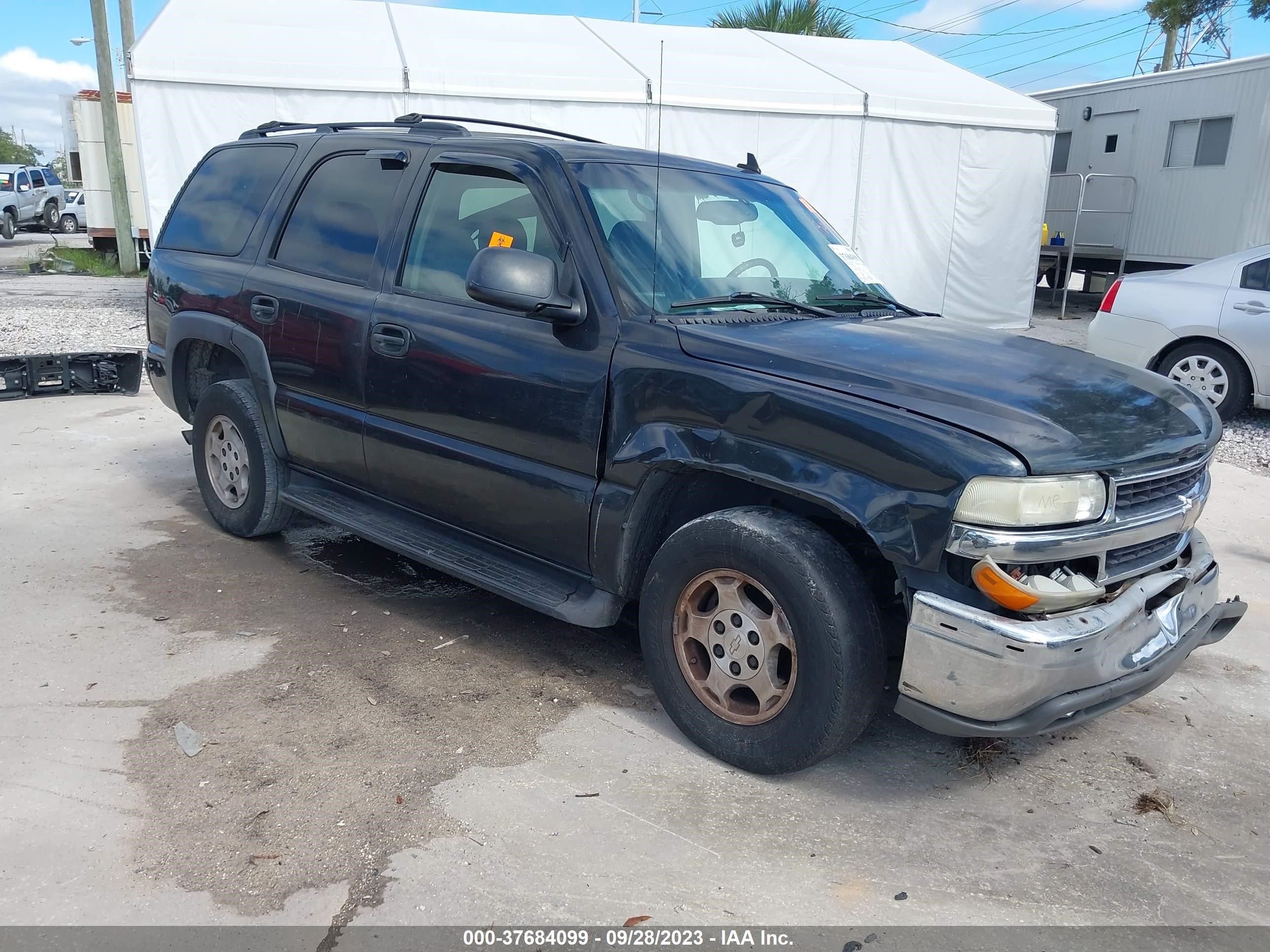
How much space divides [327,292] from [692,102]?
32.0 ft

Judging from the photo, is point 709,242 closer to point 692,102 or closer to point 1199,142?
point 692,102

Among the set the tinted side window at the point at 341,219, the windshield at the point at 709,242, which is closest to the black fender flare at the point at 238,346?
the tinted side window at the point at 341,219

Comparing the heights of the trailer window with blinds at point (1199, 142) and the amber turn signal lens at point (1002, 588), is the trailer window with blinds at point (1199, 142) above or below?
above

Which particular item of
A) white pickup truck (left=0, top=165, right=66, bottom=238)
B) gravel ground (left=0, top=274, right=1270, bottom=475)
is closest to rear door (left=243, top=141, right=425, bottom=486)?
gravel ground (left=0, top=274, right=1270, bottom=475)

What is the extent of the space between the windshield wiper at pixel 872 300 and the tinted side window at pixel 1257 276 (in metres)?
5.93

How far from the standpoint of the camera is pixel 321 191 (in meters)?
4.47

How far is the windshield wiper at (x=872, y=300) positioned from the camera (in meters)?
3.87

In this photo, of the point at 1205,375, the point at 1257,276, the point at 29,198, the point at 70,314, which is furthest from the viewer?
the point at 29,198

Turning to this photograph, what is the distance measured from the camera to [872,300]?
3.98 m

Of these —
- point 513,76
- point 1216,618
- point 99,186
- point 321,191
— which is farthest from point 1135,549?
point 99,186

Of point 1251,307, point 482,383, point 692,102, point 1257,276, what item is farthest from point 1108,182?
point 482,383

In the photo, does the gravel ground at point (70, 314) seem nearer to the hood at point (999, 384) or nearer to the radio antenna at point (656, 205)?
the radio antenna at point (656, 205)

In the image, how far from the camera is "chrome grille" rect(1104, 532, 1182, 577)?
112 inches

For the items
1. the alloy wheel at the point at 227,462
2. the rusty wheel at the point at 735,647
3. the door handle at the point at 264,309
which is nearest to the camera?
the rusty wheel at the point at 735,647
